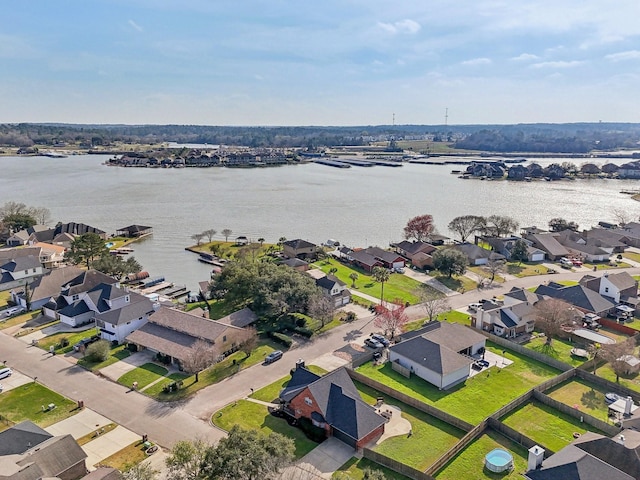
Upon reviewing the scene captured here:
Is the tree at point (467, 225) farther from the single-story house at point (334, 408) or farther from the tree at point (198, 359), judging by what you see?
the tree at point (198, 359)

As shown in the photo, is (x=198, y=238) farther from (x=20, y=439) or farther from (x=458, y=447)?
(x=458, y=447)

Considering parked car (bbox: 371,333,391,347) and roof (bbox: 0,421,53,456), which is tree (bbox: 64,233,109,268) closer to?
roof (bbox: 0,421,53,456)

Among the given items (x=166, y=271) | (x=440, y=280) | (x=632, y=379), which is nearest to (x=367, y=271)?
(x=440, y=280)

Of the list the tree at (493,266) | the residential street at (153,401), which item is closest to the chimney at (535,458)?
the residential street at (153,401)

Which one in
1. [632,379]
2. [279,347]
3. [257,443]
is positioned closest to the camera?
[257,443]

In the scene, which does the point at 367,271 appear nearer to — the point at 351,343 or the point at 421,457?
the point at 351,343

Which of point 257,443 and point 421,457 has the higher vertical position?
point 257,443

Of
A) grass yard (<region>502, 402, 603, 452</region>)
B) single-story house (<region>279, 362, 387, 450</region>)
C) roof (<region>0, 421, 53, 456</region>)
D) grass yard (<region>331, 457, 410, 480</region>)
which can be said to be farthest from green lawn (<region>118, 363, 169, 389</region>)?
grass yard (<region>502, 402, 603, 452</region>)
